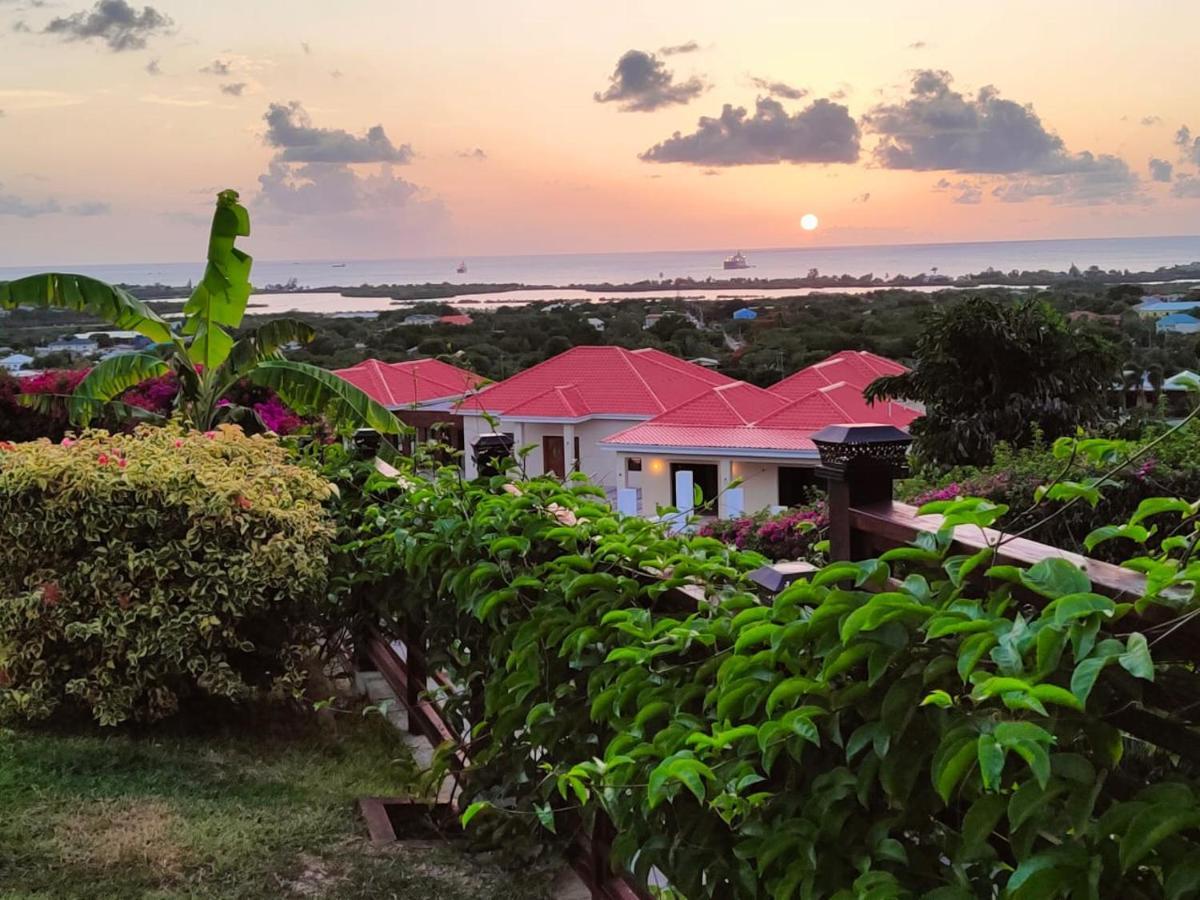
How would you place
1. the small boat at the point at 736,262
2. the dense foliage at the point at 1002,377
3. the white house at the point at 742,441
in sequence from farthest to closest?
the small boat at the point at 736,262
the white house at the point at 742,441
the dense foliage at the point at 1002,377

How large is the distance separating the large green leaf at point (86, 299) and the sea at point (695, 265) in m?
13.5

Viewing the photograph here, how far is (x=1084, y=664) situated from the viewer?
4.34 feet

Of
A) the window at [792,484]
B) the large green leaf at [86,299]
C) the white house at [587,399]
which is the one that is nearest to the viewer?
the large green leaf at [86,299]

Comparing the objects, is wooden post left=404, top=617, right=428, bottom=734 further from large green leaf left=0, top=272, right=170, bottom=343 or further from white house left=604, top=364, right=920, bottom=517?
white house left=604, top=364, right=920, bottom=517

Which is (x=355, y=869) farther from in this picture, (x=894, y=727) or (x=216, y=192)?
(x=216, y=192)

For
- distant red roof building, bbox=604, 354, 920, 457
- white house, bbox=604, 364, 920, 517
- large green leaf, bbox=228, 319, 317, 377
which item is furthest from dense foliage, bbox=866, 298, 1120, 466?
large green leaf, bbox=228, 319, 317, 377

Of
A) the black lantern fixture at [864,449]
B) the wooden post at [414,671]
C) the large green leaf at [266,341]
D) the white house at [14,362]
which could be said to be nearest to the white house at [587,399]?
the white house at [14,362]

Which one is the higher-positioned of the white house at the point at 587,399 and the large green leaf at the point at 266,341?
the large green leaf at the point at 266,341

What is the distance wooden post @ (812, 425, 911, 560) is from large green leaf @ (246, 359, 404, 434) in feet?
20.1

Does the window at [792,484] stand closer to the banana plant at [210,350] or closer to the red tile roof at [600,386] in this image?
the red tile roof at [600,386]

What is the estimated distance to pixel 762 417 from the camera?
98.1 feet

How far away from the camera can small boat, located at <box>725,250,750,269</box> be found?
60.6 metres

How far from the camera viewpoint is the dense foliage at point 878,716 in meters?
1.31

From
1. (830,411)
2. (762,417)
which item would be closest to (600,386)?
(762,417)
